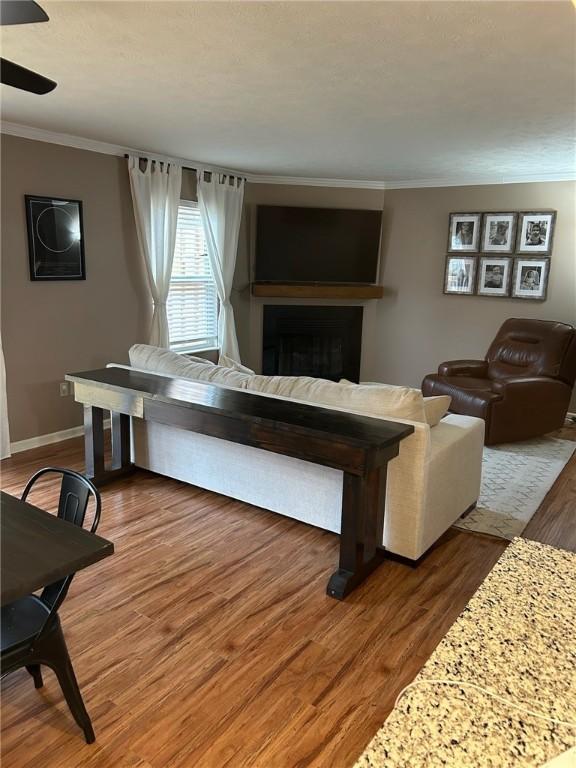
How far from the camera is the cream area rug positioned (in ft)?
11.2

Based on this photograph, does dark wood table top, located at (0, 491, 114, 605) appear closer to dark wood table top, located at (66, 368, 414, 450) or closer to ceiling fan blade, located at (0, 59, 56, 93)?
dark wood table top, located at (66, 368, 414, 450)

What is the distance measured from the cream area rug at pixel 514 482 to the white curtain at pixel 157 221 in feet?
10.1

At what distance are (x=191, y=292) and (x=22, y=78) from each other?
401 cm

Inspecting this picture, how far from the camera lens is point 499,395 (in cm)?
465

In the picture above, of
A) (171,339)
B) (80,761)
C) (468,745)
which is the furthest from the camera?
(171,339)

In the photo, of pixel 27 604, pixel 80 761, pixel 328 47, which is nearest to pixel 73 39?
pixel 328 47

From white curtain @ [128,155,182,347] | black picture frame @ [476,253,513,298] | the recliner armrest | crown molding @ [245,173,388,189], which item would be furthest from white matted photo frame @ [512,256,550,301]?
white curtain @ [128,155,182,347]

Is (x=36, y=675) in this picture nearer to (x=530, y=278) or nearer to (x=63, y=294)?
(x=63, y=294)

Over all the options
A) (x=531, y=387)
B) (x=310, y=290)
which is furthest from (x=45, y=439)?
(x=531, y=387)

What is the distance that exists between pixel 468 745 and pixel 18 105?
398 centimetres

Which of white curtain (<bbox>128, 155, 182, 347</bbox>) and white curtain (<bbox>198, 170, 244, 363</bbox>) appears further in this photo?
white curtain (<bbox>198, 170, 244, 363</bbox>)

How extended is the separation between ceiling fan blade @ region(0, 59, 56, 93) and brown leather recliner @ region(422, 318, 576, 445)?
3801mm

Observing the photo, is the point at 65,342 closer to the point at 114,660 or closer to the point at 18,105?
the point at 18,105

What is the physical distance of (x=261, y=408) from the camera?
2938mm
